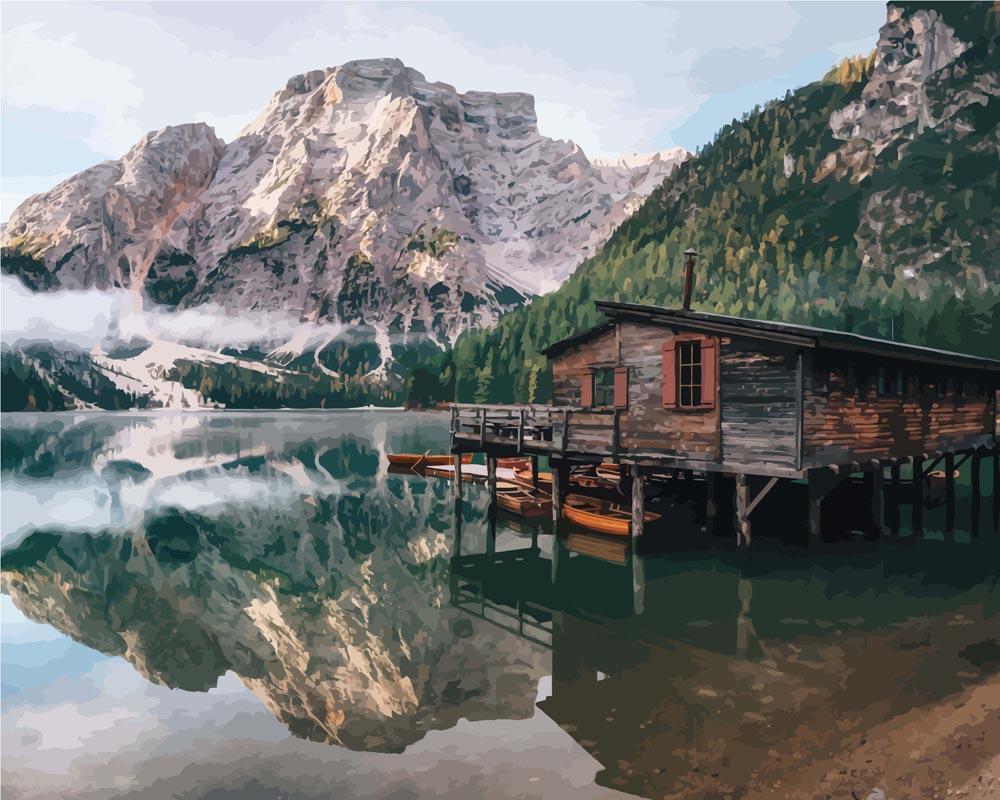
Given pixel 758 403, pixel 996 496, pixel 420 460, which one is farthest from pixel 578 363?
pixel 420 460

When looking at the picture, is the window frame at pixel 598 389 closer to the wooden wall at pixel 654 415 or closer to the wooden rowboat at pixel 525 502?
the wooden wall at pixel 654 415

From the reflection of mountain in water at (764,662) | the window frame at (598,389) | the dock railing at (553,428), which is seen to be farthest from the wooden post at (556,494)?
the reflection of mountain in water at (764,662)

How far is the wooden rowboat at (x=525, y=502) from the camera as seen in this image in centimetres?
3488

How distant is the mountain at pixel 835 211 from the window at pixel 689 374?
308 feet

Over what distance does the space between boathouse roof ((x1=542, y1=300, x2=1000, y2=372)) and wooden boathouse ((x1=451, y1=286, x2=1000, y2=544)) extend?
6cm

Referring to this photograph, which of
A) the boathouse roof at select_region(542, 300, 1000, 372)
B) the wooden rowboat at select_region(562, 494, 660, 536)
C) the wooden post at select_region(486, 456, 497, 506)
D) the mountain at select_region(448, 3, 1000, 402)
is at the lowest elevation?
the wooden rowboat at select_region(562, 494, 660, 536)

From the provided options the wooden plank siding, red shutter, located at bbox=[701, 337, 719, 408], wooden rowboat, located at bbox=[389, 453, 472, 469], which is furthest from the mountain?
red shutter, located at bbox=[701, 337, 719, 408]

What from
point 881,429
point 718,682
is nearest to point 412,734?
point 718,682

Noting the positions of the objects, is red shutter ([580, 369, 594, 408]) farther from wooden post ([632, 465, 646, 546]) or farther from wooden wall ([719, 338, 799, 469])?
wooden wall ([719, 338, 799, 469])

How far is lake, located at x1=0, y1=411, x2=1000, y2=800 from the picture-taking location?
1175 centimetres

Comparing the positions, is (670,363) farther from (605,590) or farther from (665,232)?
(665,232)

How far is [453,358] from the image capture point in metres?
166

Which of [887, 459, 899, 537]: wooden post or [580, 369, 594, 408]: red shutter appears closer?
[887, 459, 899, 537]: wooden post

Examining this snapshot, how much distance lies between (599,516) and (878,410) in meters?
11.1
